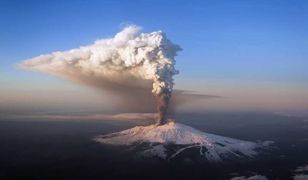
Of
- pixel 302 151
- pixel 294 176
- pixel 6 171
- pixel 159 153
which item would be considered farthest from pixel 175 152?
pixel 302 151

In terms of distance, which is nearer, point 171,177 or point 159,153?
point 171,177

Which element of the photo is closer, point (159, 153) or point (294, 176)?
point (294, 176)

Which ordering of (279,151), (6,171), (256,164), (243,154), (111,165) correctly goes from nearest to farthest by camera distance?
(6,171), (111,165), (256,164), (243,154), (279,151)

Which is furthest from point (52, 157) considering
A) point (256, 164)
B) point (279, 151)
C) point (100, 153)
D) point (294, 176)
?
point (279, 151)

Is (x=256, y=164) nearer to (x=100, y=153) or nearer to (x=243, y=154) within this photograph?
(x=243, y=154)

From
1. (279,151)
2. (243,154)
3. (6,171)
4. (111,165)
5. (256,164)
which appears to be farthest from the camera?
(279,151)

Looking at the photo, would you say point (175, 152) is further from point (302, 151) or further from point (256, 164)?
point (302, 151)
